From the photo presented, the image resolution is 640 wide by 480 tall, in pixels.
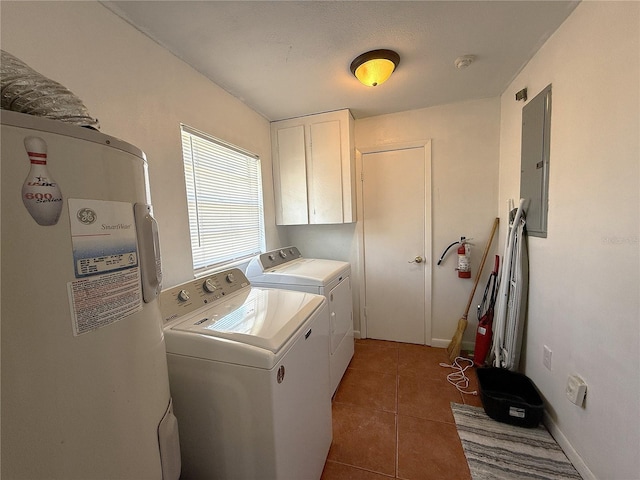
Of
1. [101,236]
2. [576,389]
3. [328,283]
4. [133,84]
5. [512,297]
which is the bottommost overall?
[576,389]

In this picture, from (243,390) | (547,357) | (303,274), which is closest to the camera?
(243,390)

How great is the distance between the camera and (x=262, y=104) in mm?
2258

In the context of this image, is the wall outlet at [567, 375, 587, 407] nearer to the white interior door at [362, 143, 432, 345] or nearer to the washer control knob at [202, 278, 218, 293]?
the white interior door at [362, 143, 432, 345]

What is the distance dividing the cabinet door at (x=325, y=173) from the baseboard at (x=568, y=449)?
6.70 ft

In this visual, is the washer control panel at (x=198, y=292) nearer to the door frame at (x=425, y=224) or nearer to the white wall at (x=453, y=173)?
the door frame at (x=425, y=224)

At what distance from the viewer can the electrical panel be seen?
5.16 feet

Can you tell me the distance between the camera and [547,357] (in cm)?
159

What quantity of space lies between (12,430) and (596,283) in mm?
2015

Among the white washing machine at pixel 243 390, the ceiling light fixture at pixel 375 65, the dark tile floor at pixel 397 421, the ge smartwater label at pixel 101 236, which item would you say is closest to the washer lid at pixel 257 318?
the white washing machine at pixel 243 390

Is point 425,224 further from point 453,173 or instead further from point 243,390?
point 243,390

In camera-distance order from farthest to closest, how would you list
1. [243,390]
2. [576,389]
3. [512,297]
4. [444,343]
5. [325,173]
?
[444,343] → [325,173] → [512,297] → [576,389] → [243,390]

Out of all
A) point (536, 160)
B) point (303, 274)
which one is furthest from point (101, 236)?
point (536, 160)

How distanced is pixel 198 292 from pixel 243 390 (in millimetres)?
642

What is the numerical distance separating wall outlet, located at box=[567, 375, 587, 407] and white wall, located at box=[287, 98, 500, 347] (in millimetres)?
1156
